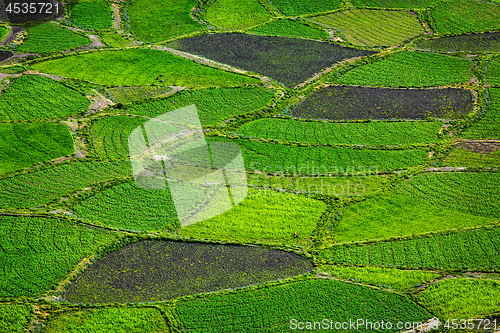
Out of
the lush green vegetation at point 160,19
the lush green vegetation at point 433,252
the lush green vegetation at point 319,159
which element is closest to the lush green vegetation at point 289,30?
the lush green vegetation at point 160,19

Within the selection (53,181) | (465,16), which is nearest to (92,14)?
(53,181)

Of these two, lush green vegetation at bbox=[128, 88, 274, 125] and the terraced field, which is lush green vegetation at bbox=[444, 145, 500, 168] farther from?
lush green vegetation at bbox=[128, 88, 274, 125]

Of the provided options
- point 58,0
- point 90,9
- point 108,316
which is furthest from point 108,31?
point 108,316

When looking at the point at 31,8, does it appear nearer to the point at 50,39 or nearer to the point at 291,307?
the point at 50,39

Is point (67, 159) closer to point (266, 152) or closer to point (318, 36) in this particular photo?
point (266, 152)

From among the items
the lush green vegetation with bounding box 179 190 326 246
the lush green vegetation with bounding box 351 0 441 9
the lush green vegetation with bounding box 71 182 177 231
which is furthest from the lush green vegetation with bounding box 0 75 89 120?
the lush green vegetation with bounding box 351 0 441 9
